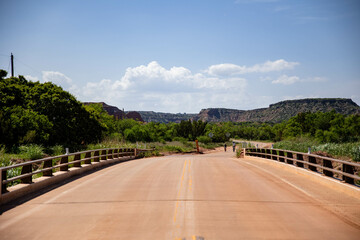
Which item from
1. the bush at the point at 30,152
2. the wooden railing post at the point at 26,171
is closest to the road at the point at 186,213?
the wooden railing post at the point at 26,171

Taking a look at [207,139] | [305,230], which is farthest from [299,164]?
[207,139]

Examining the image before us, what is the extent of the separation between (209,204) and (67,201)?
4082 millimetres

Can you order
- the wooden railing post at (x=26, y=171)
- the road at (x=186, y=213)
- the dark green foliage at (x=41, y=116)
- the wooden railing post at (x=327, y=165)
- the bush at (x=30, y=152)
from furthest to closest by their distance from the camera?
the dark green foliage at (x=41, y=116)
the bush at (x=30, y=152)
the wooden railing post at (x=327, y=165)
the wooden railing post at (x=26, y=171)
the road at (x=186, y=213)

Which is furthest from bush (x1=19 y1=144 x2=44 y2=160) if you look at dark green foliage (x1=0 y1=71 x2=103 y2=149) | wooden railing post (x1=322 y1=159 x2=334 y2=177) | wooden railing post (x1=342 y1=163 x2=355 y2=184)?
wooden railing post (x1=342 y1=163 x2=355 y2=184)

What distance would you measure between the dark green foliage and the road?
23.2 metres

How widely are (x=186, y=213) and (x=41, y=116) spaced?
1223 inches

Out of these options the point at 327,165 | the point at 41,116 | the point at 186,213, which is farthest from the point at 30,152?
the point at 186,213

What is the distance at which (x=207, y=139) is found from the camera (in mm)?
107062

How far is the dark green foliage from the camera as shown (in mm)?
32938

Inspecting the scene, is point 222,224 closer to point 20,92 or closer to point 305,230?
point 305,230

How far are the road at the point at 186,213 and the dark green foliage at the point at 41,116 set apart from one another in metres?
23.2

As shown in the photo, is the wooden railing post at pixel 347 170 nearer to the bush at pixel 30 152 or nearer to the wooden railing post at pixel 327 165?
the wooden railing post at pixel 327 165

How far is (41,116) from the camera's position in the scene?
3550 centimetres

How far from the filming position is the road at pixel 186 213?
664 centimetres
